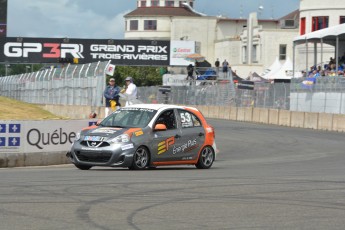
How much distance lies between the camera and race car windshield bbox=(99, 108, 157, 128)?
19547 millimetres

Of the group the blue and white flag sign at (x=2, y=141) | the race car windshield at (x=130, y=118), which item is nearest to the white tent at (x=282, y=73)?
the blue and white flag sign at (x=2, y=141)

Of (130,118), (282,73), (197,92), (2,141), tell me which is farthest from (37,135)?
(282,73)

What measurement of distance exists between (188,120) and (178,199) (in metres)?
7.69

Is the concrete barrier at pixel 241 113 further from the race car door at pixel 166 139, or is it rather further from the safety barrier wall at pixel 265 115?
the race car door at pixel 166 139

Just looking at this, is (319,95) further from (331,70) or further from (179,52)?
(179,52)

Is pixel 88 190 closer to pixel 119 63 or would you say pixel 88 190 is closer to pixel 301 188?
pixel 301 188

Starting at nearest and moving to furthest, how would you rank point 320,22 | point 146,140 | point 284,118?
point 146,140, point 284,118, point 320,22

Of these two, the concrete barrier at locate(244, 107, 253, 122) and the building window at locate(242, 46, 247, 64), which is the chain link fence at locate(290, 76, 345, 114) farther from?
the building window at locate(242, 46, 247, 64)

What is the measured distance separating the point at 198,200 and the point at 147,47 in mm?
57694

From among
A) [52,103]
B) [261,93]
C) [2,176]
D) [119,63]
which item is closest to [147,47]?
[119,63]

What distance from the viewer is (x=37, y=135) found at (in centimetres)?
2236

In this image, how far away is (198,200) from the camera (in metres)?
12.8

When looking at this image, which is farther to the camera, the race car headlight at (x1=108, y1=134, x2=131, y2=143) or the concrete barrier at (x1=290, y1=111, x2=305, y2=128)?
the concrete barrier at (x1=290, y1=111, x2=305, y2=128)

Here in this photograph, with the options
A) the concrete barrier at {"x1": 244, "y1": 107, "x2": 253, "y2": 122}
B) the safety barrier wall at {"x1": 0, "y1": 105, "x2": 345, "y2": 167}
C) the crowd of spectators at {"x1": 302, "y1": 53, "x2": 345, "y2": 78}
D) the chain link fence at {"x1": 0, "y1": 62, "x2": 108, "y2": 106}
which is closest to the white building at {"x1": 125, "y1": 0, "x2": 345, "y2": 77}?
the safety barrier wall at {"x1": 0, "y1": 105, "x2": 345, "y2": 167}
